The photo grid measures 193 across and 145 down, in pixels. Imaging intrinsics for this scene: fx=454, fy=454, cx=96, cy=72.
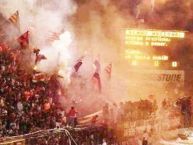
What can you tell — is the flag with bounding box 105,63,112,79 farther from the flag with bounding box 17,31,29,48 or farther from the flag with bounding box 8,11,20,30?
the flag with bounding box 8,11,20,30

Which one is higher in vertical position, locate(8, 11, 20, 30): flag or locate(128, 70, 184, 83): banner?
locate(8, 11, 20, 30): flag

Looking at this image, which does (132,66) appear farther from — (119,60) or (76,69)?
(76,69)

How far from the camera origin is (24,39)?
12.9 m

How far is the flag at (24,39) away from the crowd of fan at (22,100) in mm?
278

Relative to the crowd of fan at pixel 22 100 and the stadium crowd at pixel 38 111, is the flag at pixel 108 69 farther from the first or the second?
the crowd of fan at pixel 22 100

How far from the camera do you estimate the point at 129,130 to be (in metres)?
13.2

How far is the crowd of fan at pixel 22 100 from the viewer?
1078 cm

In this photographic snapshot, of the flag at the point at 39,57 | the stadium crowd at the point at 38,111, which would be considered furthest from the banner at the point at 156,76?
the flag at the point at 39,57

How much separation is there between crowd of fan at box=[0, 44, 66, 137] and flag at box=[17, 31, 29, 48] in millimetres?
278

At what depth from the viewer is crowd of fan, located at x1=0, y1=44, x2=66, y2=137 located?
10781mm

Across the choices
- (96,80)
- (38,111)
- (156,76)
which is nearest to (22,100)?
(38,111)

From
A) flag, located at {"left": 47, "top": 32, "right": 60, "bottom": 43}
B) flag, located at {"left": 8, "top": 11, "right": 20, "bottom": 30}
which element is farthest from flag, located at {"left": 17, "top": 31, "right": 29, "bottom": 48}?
flag, located at {"left": 47, "top": 32, "right": 60, "bottom": 43}

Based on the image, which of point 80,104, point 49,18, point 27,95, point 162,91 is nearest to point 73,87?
point 80,104

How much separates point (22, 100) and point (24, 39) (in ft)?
7.58
